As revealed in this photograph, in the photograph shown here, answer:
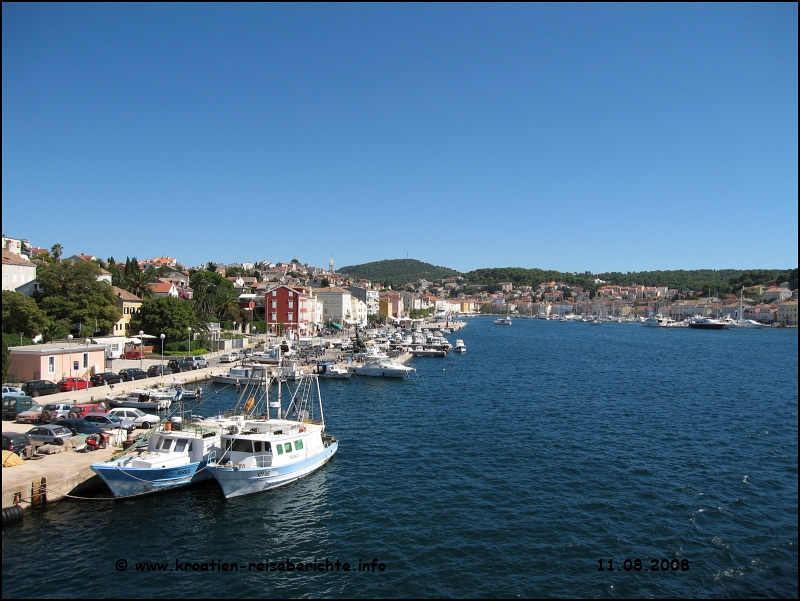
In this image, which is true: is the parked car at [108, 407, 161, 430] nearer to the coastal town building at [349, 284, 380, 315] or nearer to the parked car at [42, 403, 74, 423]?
the parked car at [42, 403, 74, 423]

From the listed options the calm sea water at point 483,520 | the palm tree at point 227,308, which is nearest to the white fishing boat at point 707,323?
the calm sea water at point 483,520

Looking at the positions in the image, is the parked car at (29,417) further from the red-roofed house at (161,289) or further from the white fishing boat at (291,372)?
the red-roofed house at (161,289)

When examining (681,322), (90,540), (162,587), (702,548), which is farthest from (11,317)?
(681,322)

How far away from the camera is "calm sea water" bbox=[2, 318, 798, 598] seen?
1229 cm

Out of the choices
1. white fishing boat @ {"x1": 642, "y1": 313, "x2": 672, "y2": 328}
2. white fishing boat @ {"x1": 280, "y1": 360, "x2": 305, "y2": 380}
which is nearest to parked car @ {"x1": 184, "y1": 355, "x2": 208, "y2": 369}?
white fishing boat @ {"x1": 280, "y1": 360, "x2": 305, "y2": 380}

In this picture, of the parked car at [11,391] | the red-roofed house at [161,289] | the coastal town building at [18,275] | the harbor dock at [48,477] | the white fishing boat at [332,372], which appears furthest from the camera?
the red-roofed house at [161,289]

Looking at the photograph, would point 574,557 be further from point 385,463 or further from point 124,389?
point 124,389

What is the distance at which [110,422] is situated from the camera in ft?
73.6

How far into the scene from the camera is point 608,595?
11.9 m

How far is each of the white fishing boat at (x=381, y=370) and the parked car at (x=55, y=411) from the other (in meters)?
24.0

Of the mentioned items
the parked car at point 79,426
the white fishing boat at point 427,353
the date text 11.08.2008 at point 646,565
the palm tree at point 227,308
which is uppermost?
the palm tree at point 227,308

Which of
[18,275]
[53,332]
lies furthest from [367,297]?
[53,332]

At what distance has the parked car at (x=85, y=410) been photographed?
23188mm

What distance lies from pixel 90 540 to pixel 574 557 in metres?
12.5
